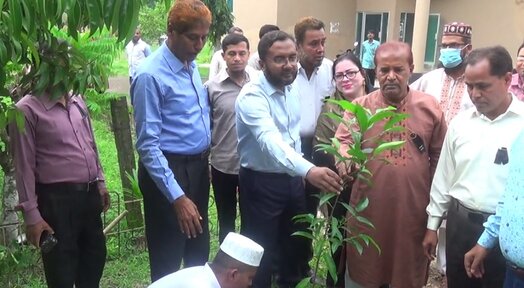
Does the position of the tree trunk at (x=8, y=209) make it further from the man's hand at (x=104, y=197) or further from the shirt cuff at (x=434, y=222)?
the shirt cuff at (x=434, y=222)

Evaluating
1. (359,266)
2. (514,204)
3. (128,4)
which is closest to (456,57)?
(359,266)

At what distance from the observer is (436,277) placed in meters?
4.29

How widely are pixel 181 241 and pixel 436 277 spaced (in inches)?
87.1

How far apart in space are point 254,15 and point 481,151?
14946 millimetres

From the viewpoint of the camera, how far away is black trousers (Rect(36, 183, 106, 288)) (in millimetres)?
2963

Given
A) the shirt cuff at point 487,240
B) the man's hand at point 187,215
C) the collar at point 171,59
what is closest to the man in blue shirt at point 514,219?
the shirt cuff at point 487,240

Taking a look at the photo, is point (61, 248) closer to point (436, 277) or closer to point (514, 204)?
point (514, 204)

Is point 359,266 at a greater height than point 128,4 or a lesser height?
lesser

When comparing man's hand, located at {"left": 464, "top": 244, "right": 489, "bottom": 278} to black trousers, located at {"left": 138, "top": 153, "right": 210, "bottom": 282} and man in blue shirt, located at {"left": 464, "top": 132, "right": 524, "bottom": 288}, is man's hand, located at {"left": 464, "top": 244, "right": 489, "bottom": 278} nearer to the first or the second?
man in blue shirt, located at {"left": 464, "top": 132, "right": 524, "bottom": 288}

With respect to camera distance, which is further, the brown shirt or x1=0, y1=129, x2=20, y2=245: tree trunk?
x1=0, y1=129, x2=20, y2=245: tree trunk

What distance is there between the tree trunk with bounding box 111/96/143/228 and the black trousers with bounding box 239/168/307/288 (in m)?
1.53

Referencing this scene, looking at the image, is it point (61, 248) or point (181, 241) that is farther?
point (181, 241)

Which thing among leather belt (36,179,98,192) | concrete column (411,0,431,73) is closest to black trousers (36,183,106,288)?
leather belt (36,179,98,192)

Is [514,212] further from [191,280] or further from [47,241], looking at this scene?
[47,241]
